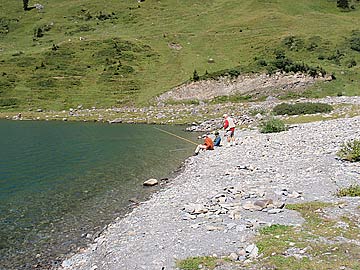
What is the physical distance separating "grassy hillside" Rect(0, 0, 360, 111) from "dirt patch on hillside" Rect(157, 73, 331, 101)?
2.64 meters

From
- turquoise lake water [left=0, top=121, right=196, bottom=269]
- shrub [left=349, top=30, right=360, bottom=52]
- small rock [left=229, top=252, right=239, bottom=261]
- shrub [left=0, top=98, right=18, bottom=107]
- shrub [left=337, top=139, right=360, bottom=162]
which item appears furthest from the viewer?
shrub [left=349, top=30, right=360, bottom=52]

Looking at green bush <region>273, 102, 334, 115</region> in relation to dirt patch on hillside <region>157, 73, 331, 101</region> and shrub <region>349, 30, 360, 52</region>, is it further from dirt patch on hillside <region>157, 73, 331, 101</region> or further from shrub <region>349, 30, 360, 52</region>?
shrub <region>349, 30, 360, 52</region>

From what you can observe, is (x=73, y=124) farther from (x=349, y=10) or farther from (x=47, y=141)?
(x=349, y=10)

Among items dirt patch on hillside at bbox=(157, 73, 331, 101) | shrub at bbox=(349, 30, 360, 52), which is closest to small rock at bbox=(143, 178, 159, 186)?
dirt patch on hillside at bbox=(157, 73, 331, 101)

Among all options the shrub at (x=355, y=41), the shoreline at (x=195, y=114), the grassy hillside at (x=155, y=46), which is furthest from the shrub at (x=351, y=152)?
the shrub at (x=355, y=41)

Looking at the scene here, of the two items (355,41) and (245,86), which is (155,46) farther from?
(355,41)

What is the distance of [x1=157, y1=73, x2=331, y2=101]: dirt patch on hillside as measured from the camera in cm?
6281

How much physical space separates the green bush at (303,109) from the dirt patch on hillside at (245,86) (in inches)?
549

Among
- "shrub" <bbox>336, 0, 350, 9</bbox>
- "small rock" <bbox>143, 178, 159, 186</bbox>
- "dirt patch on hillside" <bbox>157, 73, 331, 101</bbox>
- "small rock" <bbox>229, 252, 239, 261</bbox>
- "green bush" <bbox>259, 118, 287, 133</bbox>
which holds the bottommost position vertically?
"dirt patch on hillside" <bbox>157, 73, 331, 101</bbox>

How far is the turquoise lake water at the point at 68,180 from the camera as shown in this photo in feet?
55.2

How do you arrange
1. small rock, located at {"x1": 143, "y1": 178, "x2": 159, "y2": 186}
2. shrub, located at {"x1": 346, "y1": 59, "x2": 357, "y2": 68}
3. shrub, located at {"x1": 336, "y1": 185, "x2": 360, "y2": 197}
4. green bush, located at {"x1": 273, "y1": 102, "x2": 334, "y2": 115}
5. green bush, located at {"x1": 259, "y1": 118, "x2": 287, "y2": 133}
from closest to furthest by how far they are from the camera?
shrub, located at {"x1": 336, "y1": 185, "x2": 360, "y2": 197}, small rock, located at {"x1": 143, "y1": 178, "x2": 159, "y2": 186}, green bush, located at {"x1": 259, "y1": 118, "x2": 287, "y2": 133}, green bush, located at {"x1": 273, "y1": 102, "x2": 334, "y2": 115}, shrub, located at {"x1": 346, "y1": 59, "x2": 357, "y2": 68}

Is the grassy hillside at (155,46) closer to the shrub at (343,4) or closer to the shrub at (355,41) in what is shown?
the shrub at (355,41)

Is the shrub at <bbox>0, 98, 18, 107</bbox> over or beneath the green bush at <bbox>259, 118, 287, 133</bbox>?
beneath

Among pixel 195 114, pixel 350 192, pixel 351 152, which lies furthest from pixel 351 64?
A: pixel 350 192
